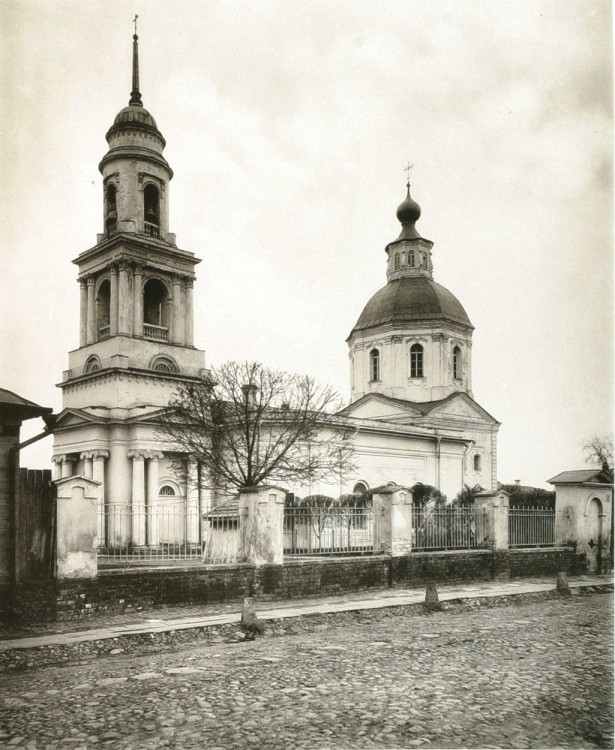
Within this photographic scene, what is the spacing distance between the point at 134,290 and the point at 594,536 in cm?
2049

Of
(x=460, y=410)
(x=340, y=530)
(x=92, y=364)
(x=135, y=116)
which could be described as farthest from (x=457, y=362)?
(x=340, y=530)

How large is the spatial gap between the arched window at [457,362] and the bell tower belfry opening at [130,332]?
1369 centimetres

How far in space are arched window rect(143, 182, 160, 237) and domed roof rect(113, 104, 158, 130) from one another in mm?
2655

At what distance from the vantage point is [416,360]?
132 feet

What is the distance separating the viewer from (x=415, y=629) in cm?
1064

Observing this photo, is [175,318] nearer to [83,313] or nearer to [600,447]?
[83,313]

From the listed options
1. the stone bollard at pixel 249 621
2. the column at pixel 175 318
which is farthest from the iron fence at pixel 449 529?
the column at pixel 175 318

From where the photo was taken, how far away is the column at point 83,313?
34344mm

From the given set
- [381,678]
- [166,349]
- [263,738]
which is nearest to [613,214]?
[381,678]

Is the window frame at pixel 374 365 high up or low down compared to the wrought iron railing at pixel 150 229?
down

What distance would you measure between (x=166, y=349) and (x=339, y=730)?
28619 mm

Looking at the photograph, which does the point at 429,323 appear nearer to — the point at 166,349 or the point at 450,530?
the point at 166,349

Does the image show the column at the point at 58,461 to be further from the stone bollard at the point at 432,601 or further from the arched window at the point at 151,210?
the stone bollard at the point at 432,601

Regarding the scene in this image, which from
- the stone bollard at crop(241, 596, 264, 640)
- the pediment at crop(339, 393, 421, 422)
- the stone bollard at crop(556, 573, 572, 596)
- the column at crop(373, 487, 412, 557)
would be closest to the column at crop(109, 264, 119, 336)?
the pediment at crop(339, 393, 421, 422)
